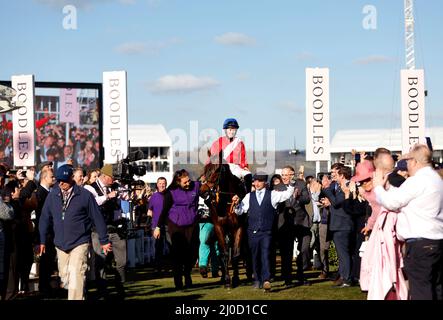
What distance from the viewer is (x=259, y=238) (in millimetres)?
15102

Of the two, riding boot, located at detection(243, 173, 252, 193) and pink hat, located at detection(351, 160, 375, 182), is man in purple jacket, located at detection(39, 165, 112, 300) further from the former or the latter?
riding boot, located at detection(243, 173, 252, 193)

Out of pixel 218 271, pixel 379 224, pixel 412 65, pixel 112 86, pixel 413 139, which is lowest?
pixel 218 271

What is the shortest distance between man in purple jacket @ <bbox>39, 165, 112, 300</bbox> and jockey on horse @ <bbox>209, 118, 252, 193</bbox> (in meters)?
4.61

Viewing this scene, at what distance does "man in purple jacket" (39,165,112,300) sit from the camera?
11.6 metres

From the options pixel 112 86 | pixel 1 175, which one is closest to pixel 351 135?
pixel 112 86

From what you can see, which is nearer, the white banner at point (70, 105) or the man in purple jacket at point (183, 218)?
the man in purple jacket at point (183, 218)

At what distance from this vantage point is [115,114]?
115ft

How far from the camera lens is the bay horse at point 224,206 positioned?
15.5m

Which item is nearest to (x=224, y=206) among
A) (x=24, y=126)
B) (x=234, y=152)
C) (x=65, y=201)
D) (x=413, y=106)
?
(x=234, y=152)

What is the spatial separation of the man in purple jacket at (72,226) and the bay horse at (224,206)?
3827 mm

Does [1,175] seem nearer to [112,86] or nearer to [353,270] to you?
[353,270]

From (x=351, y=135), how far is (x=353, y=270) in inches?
3035

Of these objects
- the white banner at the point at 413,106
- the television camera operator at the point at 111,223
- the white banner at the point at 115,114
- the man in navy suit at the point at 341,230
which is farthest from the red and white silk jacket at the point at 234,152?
the white banner at the point at 115,114

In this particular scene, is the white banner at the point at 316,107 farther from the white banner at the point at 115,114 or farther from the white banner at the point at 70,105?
the white banner at the point at 70,105
